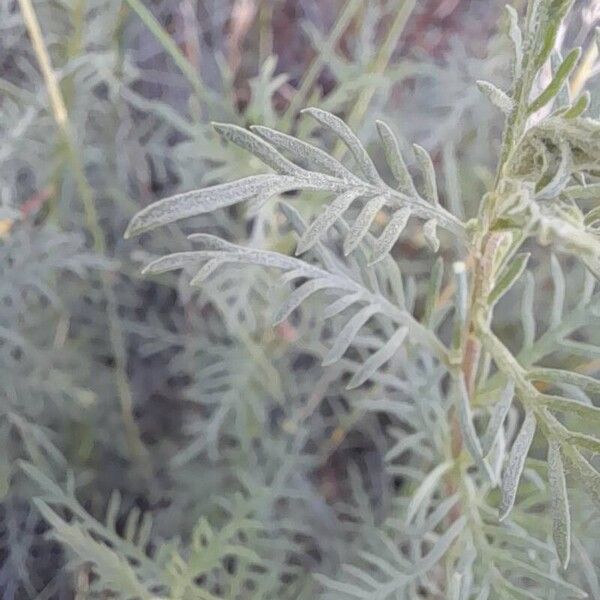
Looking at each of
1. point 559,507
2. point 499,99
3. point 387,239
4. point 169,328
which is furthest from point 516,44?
point 169,328

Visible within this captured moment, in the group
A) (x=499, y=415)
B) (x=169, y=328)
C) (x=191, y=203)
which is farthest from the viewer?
(x=169, y=328)

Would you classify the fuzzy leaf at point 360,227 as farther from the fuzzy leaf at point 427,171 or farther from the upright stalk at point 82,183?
the upright stalk at point 82,183

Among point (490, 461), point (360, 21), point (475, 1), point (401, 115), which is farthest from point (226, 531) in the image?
point (475, 1)

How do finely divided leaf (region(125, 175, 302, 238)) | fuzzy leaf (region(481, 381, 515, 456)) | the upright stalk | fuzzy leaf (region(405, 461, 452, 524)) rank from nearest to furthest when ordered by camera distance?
finely divided leaf (region(125, 175, 302, 238))
fuzzy leaf (region(481, 381, 515, 456))
fuzzy leaf (region(405, 461, 452, 524))
the upright stalk

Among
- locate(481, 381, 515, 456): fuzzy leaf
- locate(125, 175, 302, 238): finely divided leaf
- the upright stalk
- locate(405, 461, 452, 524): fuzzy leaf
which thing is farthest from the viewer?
the upright stalk

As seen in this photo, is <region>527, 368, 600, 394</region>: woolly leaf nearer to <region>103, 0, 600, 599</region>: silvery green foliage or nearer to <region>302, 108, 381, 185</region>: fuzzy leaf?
<region>103, 0, 600, 599</region>: silvery green foliage

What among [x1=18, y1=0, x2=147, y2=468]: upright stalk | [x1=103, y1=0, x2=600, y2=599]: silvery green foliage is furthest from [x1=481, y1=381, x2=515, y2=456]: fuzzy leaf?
[x1=18, y1=0, x2=147, y2=468]: upright stalk

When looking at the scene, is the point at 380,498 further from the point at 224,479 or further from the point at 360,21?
the point at 360,21

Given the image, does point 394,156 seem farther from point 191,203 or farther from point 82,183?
point 82,183
